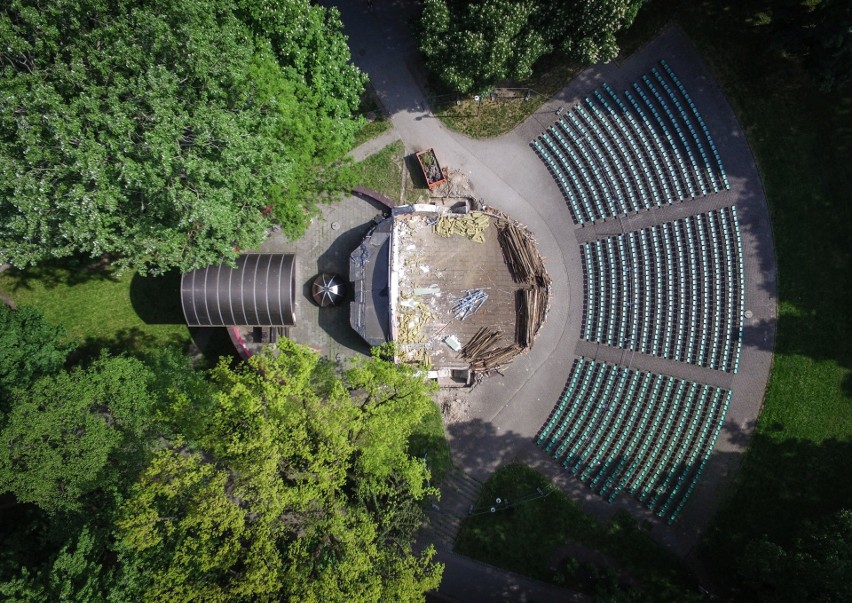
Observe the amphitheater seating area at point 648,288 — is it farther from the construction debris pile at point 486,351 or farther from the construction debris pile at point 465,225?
the construction debris pile at point 465,225

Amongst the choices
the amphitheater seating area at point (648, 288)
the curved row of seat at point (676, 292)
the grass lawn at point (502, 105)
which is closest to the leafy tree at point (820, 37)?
the amphitheater seating area at point (648, 288)

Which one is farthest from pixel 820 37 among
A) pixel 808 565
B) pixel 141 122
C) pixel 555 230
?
pixel 141 122

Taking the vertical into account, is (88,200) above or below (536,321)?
below

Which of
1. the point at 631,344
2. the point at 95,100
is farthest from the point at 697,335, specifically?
the point at 95,100

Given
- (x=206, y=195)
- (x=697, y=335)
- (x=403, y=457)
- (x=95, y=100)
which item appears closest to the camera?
(x=95, y=100)

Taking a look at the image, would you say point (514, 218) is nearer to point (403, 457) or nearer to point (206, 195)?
point (403, 457)

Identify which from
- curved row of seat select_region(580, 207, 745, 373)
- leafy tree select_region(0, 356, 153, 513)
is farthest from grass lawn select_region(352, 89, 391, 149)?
leafy tree select_region(0, 356, 153, 513)

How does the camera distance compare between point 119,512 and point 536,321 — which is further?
point 536,321
